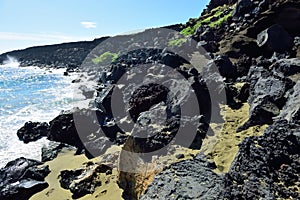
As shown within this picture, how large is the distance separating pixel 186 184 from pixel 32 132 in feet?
47.9

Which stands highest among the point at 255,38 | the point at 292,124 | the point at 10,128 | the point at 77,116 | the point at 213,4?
the point at 213,4

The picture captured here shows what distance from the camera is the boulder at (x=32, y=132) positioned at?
686 inches

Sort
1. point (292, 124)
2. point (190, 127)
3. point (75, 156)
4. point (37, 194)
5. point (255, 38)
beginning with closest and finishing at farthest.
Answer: point (292, 124), point (190, 127), point (37, 194), point (75, 156), point (255, 38)

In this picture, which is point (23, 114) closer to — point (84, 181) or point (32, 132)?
point (32, 132)

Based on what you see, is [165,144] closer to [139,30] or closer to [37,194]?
[37,194]

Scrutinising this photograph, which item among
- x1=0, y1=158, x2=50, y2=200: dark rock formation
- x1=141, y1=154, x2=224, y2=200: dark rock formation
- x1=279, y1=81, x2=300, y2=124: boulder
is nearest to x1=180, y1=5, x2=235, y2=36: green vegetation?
x1=279, y1=81, x2=300, y2=124: boulder

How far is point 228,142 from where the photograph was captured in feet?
28.3

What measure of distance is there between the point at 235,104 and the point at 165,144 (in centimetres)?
460

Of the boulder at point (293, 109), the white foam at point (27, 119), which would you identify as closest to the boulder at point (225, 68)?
the boulder at point (293, 109)

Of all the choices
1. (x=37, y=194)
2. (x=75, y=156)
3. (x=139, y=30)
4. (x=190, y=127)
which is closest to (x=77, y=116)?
(x=75, y=156)

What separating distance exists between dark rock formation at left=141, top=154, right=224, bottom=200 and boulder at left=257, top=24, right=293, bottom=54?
1426cm

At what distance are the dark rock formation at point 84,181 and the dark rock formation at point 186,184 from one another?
379 cm

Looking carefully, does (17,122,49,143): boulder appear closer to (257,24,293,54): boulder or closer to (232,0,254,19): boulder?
(257,24,293,54): boulder

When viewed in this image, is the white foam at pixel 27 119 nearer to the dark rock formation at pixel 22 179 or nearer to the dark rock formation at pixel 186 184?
the dark rock formation at pixel 22 179
